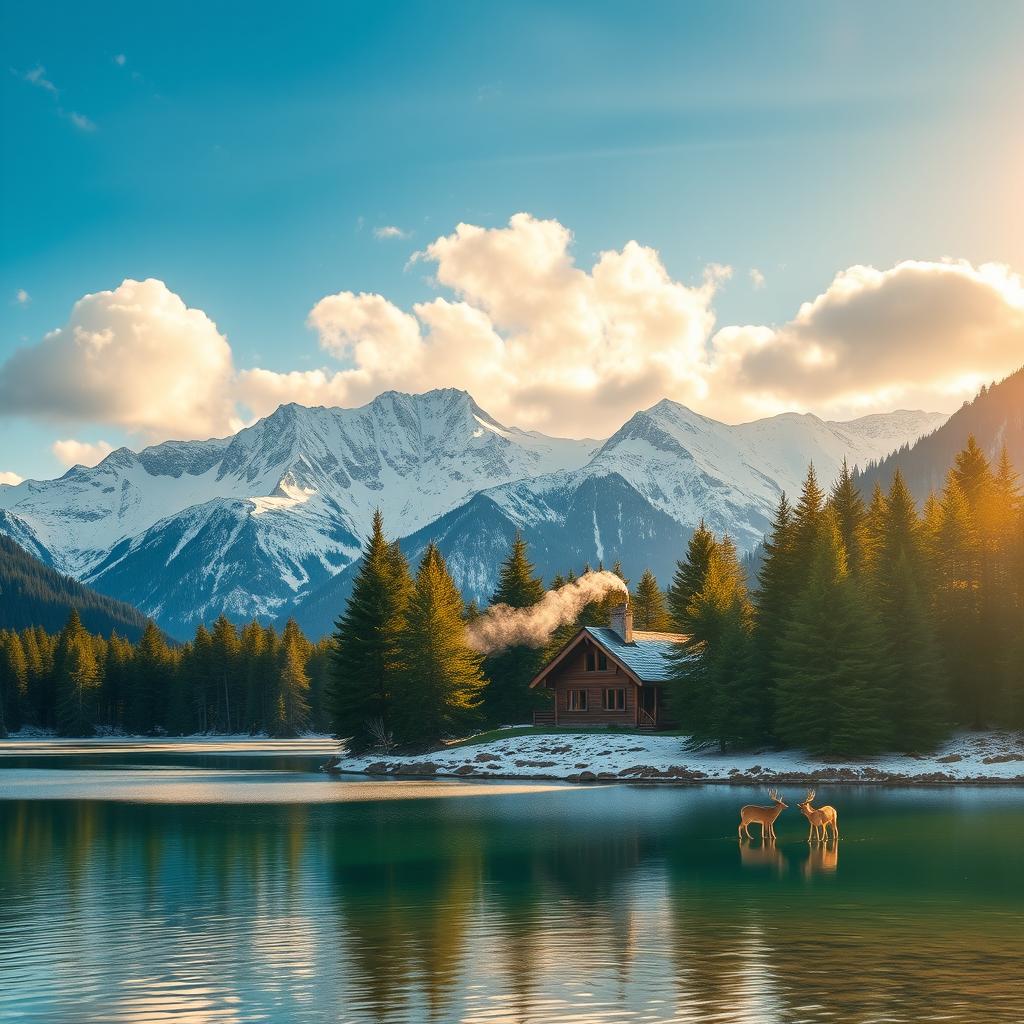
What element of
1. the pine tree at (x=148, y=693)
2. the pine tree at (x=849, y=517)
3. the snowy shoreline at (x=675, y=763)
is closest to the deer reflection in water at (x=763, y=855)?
the snowy shoreline at (x=675, y=763)

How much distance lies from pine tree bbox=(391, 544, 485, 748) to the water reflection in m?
40.4

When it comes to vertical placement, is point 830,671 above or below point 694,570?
below

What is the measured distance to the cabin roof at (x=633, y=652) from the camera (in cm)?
8306

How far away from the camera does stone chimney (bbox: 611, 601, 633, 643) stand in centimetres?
8706

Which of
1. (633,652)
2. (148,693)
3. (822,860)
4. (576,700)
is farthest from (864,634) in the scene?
(148,693)

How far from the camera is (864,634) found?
2562 inches

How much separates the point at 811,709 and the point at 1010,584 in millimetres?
19207

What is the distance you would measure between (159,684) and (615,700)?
401ft

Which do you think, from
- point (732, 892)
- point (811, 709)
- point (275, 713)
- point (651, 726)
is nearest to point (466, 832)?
point (732, 892)

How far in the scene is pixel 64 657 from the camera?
18438 cm

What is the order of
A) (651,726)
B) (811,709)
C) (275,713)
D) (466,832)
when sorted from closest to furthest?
1. (466,832)
2. (811,709)
3. (651,726)
4. (275,713)

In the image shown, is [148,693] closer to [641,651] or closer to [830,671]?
[641,651]

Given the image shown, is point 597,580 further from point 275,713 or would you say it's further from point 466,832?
point 275,713

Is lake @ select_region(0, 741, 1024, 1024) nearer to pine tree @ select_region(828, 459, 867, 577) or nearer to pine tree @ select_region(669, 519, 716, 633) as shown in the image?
pine tree @ select_region(828, 459, 867, 577)
